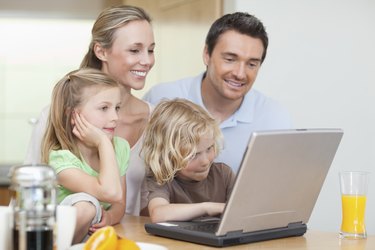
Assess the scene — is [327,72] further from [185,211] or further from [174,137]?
[185,211]

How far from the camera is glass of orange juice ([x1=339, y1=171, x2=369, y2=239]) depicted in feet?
6.40

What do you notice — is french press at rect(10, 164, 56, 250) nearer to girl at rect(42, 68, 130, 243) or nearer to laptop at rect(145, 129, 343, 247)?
laptop at rect(145, 129, 343, 247)

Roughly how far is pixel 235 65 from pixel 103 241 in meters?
1.71

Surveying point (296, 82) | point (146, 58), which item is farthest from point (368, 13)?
point (146, 58)

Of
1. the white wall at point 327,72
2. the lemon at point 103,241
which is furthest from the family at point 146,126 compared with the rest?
the white wall at point 327,72

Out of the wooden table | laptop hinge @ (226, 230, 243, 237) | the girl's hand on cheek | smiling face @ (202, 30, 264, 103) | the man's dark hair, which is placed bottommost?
the wooden table

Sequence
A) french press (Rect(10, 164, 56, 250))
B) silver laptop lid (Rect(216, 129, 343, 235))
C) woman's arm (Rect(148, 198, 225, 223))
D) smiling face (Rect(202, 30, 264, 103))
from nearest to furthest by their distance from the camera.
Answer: french press (Rect(10, 164, 56, 250)) < silver laptop lid (Rect(216, 129, 343, 235)) < woman's arm (Rect(148, 198, 225, 223)) < smiling face (Rect(202, 30, 264, 103))

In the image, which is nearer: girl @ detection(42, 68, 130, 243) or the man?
girl @ detection(42, 68, 130, 243)

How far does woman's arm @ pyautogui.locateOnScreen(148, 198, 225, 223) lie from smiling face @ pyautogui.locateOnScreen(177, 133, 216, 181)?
0.21m

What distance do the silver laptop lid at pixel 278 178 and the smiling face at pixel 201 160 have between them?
0.43m

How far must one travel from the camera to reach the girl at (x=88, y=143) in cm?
215

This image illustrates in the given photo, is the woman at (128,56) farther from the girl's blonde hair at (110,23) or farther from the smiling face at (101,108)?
the smiling face at (101,108)

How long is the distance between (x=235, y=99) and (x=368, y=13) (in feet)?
3.76

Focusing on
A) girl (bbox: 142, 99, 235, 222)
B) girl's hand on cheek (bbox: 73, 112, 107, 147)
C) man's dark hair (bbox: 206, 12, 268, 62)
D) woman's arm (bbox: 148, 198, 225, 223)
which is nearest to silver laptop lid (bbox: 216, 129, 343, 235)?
woman's arm (bbox: 148, 198, 225, 223)
